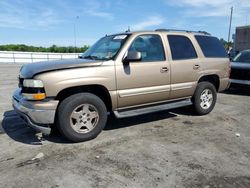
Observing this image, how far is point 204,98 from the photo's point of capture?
21.0 feet

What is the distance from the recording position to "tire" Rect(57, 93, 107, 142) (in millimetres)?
4270

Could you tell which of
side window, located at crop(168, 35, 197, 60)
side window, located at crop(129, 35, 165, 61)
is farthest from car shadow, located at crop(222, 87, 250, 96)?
side window, located at crop(129, 35, 165, 61)

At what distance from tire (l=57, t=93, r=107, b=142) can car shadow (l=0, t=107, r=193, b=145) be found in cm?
27

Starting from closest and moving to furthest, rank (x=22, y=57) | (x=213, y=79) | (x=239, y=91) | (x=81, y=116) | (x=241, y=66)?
(x=81, y=116)
(x=213, y=79)
(x=241, y=66)
(x=239, y=91)
(x=22, y=57)

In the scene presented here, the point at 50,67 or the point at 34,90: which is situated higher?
the point at 50,67

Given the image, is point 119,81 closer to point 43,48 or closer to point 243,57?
point 243,57

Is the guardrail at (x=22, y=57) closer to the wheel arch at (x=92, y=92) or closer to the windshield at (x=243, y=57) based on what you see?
the windshield at (x=243, y=57)

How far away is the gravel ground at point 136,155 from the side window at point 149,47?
1410mm

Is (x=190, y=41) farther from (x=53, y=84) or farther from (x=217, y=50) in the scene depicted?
(x=53, y=84)

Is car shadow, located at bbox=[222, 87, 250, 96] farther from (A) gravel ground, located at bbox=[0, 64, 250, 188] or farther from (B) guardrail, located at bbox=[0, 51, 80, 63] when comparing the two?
(B) guardrail, located at bbox=[0, 51, 80, 63]

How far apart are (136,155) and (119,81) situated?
54.2 inches

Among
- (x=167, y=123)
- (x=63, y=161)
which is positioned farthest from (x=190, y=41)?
(x=63, y=161)

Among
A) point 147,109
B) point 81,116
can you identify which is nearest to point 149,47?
point 147,109

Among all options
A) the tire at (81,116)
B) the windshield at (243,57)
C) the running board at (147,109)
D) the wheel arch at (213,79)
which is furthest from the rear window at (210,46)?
the windshield at (243,57)
